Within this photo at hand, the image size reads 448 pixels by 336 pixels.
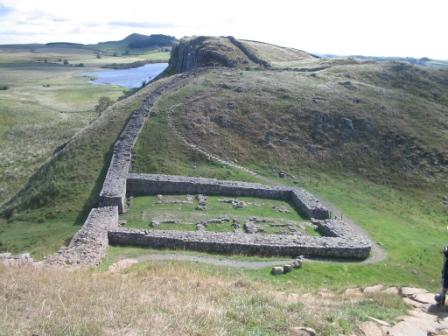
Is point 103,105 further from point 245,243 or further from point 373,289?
point 373,289

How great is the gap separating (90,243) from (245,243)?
920 centimetres

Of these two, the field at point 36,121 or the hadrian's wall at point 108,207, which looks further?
the field at point 36,121

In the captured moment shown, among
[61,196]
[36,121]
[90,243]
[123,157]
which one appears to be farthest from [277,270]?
[36,121]

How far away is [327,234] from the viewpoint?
3369 centimetres

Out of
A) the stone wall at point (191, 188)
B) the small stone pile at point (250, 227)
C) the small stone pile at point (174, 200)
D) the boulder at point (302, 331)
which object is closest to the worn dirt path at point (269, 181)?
the stone wall at point (191, 188)

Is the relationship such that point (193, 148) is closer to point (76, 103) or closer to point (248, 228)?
point (248, 228)

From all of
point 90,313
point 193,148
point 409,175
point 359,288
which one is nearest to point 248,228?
point 359,288

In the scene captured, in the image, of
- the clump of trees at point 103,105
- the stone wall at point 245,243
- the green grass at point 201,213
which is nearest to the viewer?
the stone wall at point 245,243

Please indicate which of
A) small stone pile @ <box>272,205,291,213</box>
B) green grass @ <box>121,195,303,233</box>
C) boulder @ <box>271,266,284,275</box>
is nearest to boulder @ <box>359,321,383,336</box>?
boulder @ <box>271,266,284,275</box>

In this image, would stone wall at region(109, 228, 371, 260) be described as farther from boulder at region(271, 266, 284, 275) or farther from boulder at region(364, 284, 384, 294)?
boulder at region(364, 284, 384, 294)

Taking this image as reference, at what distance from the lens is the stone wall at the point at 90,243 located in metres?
24.6

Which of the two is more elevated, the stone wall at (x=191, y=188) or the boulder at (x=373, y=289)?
the boulder at (x=373, y=289)

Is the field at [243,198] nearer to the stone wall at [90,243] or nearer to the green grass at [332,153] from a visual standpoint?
the green grass at [332,153]

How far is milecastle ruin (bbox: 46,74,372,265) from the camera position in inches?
1111
